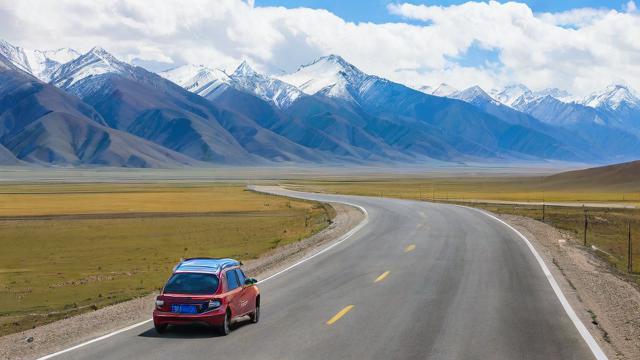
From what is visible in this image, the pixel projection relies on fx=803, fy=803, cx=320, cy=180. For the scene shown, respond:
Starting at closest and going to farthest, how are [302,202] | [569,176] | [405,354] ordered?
[405,354] → [302,202] → [569,176]

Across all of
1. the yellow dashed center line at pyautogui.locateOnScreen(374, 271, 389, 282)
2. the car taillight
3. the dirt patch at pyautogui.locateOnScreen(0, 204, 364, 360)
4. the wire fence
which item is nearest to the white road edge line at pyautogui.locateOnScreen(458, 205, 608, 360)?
the yellow dashed center line at pyautogui.locateOnScreen(374, 271, 389, 282)

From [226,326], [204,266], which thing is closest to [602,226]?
[204,266]

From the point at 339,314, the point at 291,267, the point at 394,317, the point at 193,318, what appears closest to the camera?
the point at 193,318

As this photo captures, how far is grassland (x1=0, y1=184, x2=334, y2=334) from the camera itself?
26500mm

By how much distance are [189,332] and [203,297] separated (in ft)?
3.77

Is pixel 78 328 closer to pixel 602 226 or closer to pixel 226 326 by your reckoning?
pixel 226 326

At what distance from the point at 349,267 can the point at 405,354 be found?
13370 millimetres

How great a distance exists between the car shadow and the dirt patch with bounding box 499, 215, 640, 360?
763 centimetres

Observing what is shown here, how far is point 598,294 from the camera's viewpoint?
22641mm

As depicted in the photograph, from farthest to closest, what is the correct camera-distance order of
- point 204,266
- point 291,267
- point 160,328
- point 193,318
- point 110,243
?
point 110,243, point 291,267, point 204,266, point 160,328, point 193,318

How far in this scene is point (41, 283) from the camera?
30188 millimetres

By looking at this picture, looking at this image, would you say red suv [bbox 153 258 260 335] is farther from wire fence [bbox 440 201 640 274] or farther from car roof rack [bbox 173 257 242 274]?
wire fence [bbox 440 201 640 274]

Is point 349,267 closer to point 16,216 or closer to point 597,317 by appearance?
point 597,317

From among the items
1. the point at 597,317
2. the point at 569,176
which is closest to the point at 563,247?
the point at 597,317
